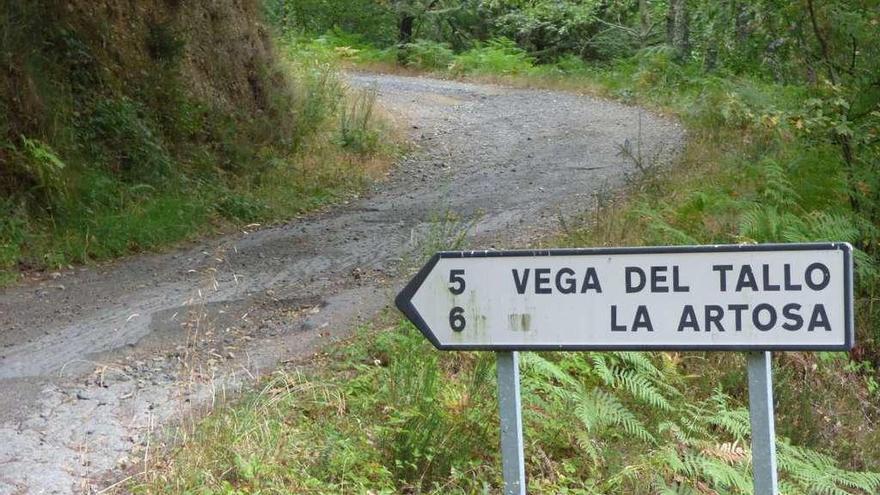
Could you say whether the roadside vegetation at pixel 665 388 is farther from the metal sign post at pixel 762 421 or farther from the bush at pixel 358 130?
the bush at pixel 358 130

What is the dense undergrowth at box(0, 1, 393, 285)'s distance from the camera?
31.6 feet

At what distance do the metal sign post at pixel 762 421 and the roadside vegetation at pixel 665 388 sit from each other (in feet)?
4.83

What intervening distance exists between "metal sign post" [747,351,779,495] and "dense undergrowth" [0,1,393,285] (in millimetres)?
6984

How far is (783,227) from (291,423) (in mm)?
4248

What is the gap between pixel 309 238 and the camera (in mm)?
10359

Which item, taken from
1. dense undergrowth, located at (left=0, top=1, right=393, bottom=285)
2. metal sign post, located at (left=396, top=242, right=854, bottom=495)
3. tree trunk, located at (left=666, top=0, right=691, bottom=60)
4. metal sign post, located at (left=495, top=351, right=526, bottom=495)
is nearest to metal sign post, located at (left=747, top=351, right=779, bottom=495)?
metal sign post, located at (left=396, top=242, right=854, bottom=495)

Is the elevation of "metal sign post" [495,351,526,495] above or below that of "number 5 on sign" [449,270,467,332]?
below

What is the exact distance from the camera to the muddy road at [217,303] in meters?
5.27

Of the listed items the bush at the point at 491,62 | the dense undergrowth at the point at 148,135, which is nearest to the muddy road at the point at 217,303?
the dense undergrowth at the point at 148,135

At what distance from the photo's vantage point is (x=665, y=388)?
5.88m

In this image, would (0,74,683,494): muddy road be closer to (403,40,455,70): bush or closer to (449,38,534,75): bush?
(449,38,534,75): bush

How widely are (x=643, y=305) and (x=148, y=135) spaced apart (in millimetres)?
9005

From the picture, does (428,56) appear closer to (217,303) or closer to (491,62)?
(491,62)

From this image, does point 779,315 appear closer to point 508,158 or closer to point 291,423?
point 291,423
